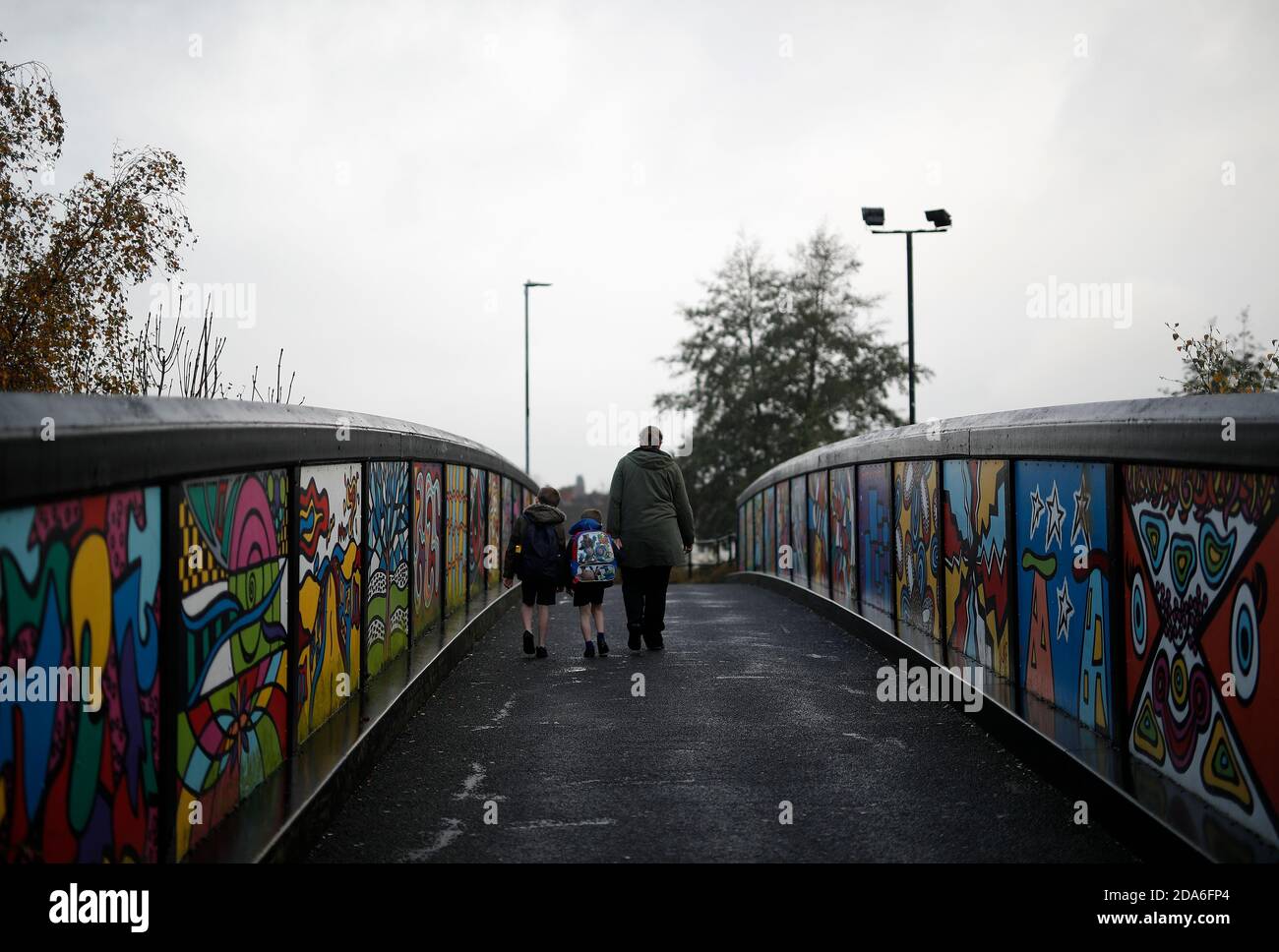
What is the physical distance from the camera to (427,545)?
28.5 feet

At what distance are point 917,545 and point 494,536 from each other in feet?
19.7

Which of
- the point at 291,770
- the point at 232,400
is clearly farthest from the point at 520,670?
the point at 232,400

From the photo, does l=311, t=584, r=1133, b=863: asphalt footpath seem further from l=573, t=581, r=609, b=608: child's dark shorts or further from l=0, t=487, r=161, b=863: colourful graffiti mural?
l=0, t=487, r=161, b=863: colourful graffiti mural

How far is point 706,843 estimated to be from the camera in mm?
4344

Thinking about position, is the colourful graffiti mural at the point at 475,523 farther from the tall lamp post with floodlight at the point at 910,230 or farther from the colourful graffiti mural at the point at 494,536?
the tall lamp post with floodlight at the point at 910,230

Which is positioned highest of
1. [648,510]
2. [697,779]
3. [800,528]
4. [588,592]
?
[648,510]

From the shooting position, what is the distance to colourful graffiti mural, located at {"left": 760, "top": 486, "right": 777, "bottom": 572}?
18.1 m

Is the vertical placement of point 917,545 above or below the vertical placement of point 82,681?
above

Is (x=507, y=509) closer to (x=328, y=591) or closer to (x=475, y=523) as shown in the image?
(x=475, y=523)

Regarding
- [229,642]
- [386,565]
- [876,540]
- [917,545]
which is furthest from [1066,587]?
[876,540]

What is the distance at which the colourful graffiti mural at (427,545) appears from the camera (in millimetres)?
8219

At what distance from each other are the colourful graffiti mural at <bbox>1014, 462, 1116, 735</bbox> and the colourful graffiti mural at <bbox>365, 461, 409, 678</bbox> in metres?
3.37

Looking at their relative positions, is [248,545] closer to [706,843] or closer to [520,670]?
[706,843]
